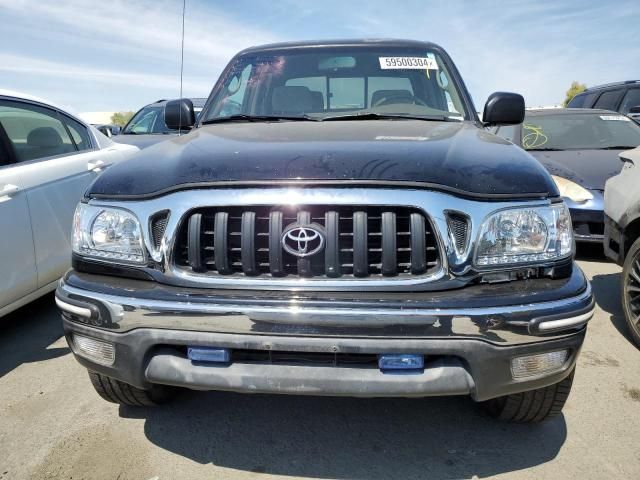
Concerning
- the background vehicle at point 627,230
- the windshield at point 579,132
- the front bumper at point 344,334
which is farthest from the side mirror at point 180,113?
the windshield at point 579,132

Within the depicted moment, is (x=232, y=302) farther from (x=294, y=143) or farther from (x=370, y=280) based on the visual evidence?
(x=294, y=143)

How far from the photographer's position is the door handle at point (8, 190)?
10.5ft

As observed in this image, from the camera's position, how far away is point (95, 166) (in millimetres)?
4168

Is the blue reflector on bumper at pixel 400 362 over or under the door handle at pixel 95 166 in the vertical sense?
under

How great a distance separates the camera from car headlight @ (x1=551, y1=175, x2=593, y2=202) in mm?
5168

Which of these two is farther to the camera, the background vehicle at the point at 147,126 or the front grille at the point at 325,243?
the background vehicle at the point at 147,126

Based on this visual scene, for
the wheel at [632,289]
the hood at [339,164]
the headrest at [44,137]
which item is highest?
the hood at [339,164]

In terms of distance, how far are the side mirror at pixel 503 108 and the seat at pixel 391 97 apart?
18.1 inches

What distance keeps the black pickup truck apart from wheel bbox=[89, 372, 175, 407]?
32 centimetres

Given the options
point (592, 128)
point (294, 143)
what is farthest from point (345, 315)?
point (592, 128)

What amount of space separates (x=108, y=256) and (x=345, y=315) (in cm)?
98

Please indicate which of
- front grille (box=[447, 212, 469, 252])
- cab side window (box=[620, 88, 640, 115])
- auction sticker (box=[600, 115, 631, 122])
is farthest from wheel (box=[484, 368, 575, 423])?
cab side window (box=[620, 88, 640, 115])

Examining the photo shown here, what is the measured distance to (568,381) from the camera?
222 centimetres

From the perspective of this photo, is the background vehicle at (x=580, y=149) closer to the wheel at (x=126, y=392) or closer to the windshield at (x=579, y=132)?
the windshield at (x=579, y=132)
